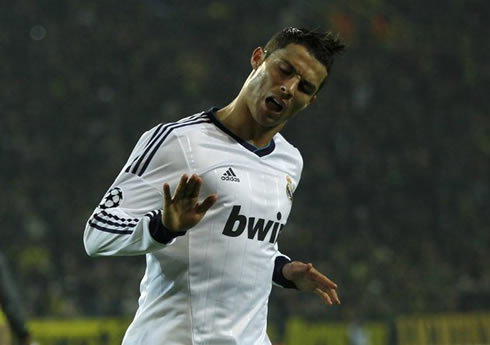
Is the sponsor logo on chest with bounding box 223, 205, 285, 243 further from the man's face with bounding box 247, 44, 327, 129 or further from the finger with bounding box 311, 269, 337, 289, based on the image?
the man's face with bounding box 247, 44, 327, 129

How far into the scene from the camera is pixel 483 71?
1179 centimetres

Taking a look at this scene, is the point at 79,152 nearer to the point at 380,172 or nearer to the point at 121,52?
the point at 121,52

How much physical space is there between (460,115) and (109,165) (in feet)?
15.0

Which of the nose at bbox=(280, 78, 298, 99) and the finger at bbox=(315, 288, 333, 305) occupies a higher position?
the nose at bbox=(280, 78, 298, 99)

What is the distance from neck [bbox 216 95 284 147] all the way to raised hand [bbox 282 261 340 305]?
0.41m

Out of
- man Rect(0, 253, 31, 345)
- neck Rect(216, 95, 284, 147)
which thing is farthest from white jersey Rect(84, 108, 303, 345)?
man Rect(0, 253, 31, 345)

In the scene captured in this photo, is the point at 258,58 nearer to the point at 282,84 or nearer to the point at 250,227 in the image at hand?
the point at 282,84

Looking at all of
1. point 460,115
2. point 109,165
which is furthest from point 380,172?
point 109,165

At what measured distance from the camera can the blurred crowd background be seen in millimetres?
9344

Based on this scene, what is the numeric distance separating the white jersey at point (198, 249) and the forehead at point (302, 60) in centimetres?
35

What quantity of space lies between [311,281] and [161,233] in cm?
66

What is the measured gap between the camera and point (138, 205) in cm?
246

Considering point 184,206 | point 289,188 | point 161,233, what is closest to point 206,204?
point 184,206

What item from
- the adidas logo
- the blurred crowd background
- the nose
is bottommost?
the blurred crowd background
